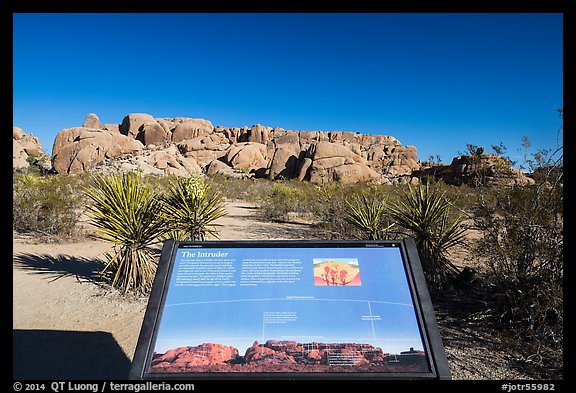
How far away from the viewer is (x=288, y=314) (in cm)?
254

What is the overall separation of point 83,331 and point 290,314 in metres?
4.16

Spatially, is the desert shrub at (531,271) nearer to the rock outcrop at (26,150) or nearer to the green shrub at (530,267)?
the green shrub at (530,267)

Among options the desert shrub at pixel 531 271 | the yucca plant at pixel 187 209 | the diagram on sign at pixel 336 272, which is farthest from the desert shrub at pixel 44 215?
the desert shrub at pixel 531 271

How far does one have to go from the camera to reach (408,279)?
2.72 metres

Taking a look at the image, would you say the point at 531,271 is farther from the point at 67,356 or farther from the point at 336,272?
the point at 67,356

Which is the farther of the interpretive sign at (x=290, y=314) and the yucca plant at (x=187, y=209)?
the yucca plant at (x=187, y=209)

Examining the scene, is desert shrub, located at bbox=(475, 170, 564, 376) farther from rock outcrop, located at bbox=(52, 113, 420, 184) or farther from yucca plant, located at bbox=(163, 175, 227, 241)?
rock outcrop, located at bbox=(52, 113, 420, 184)

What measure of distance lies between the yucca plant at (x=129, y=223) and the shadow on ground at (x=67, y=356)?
139cm

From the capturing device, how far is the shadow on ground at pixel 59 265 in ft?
24.1

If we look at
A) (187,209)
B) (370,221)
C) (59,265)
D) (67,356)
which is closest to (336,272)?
(67,356)

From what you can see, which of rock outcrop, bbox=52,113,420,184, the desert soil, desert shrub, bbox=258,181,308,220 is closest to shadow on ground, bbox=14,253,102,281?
the desert soil

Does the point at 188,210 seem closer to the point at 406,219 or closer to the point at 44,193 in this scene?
the point at 406,219

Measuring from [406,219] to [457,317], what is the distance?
2068 millimetres

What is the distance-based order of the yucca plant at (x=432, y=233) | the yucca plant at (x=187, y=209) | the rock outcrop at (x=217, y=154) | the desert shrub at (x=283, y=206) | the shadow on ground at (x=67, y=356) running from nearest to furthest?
the shadow on ground at (x=67, y=356)
the yucca plant at (x=432, y=233)
the yucca plant at (x=187, y=209)
the desert shrub at (x=283, y=206)
the rock outcrop at (x=217, y=154)
